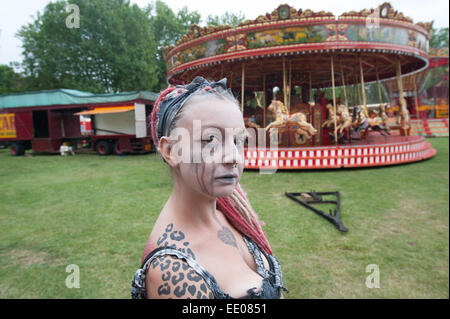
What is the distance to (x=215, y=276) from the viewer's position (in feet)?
3.19

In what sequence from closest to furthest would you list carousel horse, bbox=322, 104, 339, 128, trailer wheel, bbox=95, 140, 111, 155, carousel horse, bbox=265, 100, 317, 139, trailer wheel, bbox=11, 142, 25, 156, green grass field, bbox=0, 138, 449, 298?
trailer wheel, bbox=11, 142, 25, 156 < green grass field, bbox=0, 138, 449, 298 < carousel horse, bbox=265, 100, 317, 139 < carousel horse, bbox=322, 104, 339, 128 < trailer wheel, bbox=95, 140, 111, 155

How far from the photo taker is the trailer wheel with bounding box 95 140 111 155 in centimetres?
1240

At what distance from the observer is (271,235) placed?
371 cm

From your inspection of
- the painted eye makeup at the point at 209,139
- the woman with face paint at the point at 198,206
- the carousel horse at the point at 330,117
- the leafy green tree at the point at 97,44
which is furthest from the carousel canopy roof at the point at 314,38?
the painted eye makeup at the point at 209,139

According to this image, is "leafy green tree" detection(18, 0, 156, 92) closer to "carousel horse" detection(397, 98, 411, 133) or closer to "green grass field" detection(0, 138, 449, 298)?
"green grass field" detection(0, 138, 449, 298)

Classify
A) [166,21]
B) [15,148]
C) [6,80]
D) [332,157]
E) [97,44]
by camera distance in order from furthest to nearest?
[332,157], [6,80], [97,44], [15,148], [166,21]

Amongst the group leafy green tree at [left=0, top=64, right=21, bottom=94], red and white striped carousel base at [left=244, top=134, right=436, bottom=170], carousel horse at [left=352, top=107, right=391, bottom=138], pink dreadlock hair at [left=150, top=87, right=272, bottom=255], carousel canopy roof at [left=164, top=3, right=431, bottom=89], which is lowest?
red and white striped carousel base at [left=244, top=134, right=436, bottom=170]

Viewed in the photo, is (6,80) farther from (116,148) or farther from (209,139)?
(209,139)

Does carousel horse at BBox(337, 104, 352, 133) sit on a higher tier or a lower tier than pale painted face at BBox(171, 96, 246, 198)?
higher

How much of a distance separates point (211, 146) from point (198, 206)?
11.4 inches

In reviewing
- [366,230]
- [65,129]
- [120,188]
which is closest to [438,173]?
[366,230]

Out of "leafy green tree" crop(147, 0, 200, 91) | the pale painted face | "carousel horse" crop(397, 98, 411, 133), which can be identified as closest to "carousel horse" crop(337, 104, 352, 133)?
"carousel horse" crop(397, 98, 411, 133)

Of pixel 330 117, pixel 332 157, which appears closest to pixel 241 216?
pixel 332 157

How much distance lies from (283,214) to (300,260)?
1448mm
